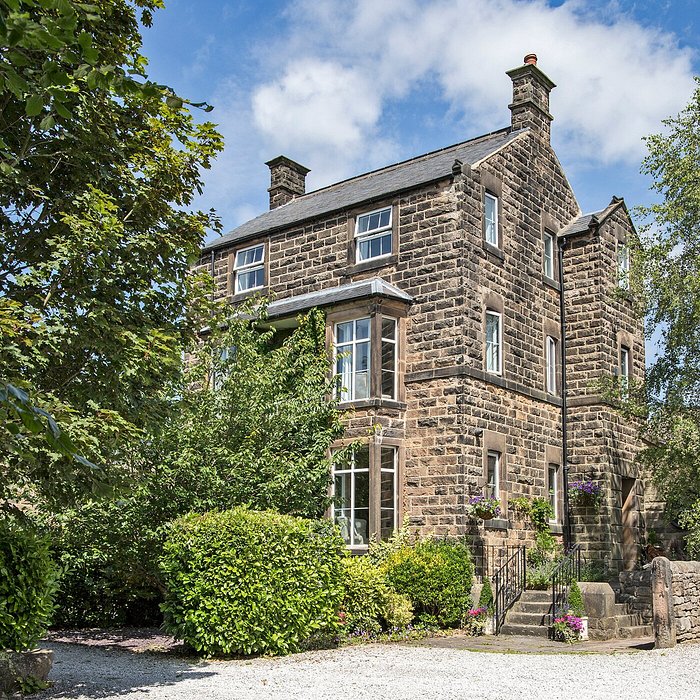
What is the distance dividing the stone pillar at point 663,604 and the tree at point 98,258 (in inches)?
336

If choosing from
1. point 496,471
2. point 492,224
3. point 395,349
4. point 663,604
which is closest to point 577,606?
point 663,604

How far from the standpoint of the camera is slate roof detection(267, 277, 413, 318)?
19.4 meters

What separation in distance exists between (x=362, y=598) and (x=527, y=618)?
3850mm

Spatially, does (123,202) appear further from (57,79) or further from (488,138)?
(488,138)

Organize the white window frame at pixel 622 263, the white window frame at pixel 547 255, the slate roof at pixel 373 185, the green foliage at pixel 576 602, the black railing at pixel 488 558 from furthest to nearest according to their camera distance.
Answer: the white window frame at pixel 547 255 → the white window frame at pixel 622 263 → the slate roof at pixel 373 185 → the black railing at pixel 488 558 → the green foliage at pixel 576 602

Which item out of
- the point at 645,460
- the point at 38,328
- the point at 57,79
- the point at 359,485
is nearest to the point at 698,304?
the point at 645,460

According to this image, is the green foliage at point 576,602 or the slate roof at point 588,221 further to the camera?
the slate roof at point 588,221

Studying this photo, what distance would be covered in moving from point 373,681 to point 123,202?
676cm

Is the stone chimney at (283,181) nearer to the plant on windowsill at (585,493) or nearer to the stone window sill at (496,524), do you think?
the plant on windowsill at (585,493)

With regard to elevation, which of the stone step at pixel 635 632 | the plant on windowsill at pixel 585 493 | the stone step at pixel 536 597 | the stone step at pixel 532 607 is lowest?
the stone step at pixel 635 632

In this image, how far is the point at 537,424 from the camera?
2133 cm

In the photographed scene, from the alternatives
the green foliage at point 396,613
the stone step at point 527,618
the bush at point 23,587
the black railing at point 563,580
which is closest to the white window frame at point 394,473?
the green foliage at point 396,613

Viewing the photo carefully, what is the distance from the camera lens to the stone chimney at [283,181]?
28562mm

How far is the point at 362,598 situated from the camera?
15.2m
